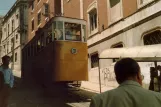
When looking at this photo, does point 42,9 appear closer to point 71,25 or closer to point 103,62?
point 103,62

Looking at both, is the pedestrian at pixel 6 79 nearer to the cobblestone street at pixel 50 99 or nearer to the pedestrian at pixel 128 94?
the cobblestone street at pixel 50 99

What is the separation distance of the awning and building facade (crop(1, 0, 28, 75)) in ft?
101

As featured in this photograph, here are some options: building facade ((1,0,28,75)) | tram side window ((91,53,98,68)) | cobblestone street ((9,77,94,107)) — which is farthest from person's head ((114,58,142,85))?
building facade ((1,0,28,75))

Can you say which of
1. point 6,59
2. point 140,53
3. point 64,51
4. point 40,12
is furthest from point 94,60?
point 40,12

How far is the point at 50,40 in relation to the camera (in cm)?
1474

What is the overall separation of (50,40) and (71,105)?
375cm

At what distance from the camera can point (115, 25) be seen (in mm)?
17453

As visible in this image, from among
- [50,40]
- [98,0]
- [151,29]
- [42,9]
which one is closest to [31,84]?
[50,40]

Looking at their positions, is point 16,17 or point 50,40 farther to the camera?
point 16,17

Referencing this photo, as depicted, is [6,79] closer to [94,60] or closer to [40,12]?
[94,60]

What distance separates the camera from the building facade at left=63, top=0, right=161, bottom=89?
46.6 feet

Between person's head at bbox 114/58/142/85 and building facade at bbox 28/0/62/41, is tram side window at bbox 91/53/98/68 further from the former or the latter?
person's head at bbox 114/58/142/85

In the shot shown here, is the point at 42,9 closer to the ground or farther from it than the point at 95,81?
farther from it

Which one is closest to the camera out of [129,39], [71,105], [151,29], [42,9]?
[71,105]
